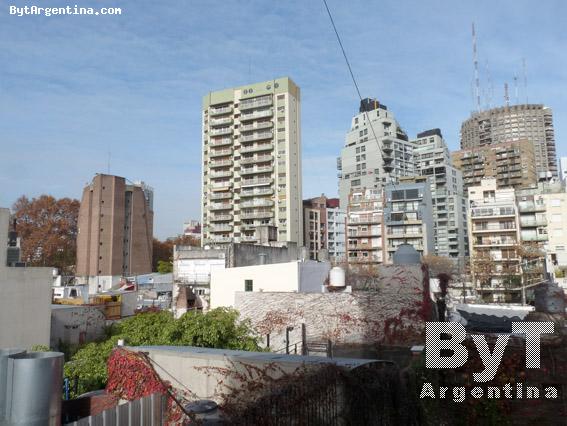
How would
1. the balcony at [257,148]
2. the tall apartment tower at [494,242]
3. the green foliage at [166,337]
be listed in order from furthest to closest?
the balcony at [257,148]
the tall apartment tower at [494,242]
the green foliage at [166,337]

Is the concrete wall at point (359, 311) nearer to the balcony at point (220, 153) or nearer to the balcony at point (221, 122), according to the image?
the balcony at point (220, 153)

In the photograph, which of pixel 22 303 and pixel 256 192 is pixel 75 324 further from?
pixel 256 192

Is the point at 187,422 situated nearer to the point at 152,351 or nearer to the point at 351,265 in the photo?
the point at 152,351

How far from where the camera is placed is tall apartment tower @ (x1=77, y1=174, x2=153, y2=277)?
76.2 metres

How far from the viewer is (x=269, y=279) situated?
25453mm

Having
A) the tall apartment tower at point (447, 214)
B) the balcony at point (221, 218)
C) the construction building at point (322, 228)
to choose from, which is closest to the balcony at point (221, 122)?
the balcony at point (221, 218)

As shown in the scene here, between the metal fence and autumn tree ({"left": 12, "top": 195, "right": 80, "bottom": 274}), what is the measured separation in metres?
71.4

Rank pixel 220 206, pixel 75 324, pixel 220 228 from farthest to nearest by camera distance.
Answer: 1. pixel 220 206
2. pixel 220 228
3. pixel 75 324

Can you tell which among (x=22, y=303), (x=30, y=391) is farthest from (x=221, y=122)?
(x=30, y=391)

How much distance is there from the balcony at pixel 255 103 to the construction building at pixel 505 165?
63491 mm

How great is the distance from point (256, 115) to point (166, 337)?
68632mm

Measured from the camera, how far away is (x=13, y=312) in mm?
19922

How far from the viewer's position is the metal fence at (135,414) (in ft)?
26.1

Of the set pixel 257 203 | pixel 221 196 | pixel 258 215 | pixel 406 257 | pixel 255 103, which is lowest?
pixel 406 257
